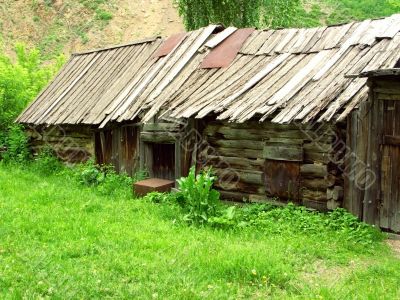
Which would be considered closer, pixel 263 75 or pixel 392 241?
pixel 392 241

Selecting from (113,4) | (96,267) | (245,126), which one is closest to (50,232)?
(96,267)

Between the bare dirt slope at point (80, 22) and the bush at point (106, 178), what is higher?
the bare dirt slope at point (80, 22)

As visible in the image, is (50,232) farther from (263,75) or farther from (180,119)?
(263,75)

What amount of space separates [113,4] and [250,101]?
38.2 metres

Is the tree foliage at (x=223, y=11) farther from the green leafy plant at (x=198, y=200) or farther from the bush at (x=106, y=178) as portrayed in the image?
the green leafy plant at (x=198, y=200)

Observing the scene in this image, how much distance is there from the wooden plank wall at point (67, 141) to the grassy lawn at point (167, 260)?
15.7ft

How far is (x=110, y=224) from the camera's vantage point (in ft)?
25.0

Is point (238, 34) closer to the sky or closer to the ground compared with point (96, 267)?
closer to the sky

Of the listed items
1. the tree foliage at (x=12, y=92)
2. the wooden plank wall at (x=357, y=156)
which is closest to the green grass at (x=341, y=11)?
the tree foliage at (x=12, y=92)

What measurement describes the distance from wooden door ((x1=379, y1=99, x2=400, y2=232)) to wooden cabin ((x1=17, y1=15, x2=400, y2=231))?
4cm

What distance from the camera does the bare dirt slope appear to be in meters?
40.0

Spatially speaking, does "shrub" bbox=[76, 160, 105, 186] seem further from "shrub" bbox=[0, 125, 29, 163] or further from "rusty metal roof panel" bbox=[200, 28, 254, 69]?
"shrub" bbox=[0, 125, 29, 163]

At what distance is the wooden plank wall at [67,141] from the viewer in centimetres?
1327

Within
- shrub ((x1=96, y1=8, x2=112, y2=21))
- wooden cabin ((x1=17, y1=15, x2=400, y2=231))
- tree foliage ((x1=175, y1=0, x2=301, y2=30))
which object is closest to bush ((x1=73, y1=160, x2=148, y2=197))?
wooden cabin ((x1=17, y1=15, x2=400, y2=231))
